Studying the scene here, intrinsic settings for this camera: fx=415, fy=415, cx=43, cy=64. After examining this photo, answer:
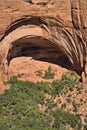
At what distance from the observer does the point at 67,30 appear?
68.2 feet

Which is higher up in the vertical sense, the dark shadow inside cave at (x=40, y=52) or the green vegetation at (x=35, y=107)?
the dark shadow inside cave at (x=40, y=52)

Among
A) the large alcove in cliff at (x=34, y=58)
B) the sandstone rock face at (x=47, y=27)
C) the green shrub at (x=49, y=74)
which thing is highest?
the sandstone rock face at (x=47, y=27)

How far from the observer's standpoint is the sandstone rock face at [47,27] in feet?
67.2

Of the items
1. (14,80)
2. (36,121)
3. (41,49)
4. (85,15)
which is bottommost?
(36,121)

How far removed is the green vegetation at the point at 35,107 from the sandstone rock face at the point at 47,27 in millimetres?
1129

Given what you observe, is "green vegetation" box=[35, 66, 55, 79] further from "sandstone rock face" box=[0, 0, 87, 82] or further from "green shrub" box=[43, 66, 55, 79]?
"sandstone rock face" box=[0, 0, 87, 82]

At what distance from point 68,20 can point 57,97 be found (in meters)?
3.84

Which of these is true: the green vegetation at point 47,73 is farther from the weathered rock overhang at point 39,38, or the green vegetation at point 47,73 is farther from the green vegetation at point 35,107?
the weathered rock overhang at point 39,38

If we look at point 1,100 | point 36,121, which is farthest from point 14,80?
point 36,121

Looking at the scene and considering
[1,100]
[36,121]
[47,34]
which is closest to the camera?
[36,121]

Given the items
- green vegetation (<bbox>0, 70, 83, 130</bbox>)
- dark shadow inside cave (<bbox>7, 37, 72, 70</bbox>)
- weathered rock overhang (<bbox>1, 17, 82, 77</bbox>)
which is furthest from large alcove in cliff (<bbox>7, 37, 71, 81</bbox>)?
green vegetation (<bbox>0, 70, 83, 130</bbox>)

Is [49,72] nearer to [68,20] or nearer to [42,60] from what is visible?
[42,60]

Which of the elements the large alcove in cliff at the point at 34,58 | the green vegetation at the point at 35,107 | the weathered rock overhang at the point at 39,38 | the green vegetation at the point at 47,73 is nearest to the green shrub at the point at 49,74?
the green vegetation at the point at 47,73

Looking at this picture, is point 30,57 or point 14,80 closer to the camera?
point 14,80
